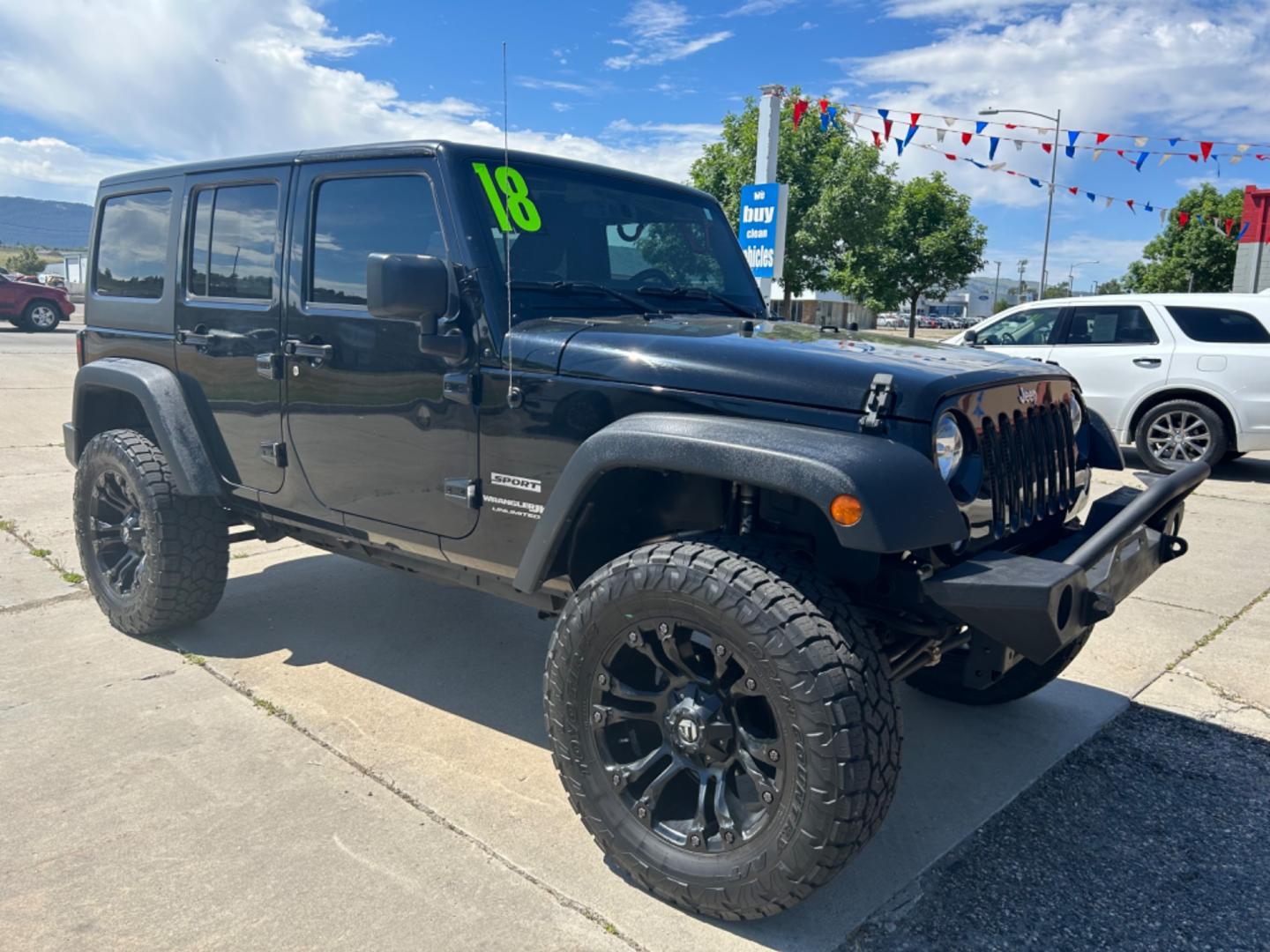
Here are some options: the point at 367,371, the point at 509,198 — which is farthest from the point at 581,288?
the point at 367,371

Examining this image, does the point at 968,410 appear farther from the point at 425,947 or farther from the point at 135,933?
the point at 135,933

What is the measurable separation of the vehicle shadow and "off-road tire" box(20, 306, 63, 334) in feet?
71.7

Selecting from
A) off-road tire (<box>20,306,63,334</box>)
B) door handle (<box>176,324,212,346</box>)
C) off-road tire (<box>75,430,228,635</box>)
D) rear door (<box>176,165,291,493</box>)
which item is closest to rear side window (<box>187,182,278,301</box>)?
rear door (<box>176,165,291,493</box>)

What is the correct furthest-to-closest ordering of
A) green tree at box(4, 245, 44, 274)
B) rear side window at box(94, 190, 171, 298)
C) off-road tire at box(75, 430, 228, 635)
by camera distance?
green tree at box(4, 245, 44, 274)
rear side window at box(94, 190, 171, 298)
off-road tire at box(75, 430, 228, 635)

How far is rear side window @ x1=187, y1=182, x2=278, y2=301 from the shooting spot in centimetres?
365

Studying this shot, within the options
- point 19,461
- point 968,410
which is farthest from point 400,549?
point 19,461

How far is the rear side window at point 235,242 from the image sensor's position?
3.65m

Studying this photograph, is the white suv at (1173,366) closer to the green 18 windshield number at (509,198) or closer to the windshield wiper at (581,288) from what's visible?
the windshield wiper at (581,288)

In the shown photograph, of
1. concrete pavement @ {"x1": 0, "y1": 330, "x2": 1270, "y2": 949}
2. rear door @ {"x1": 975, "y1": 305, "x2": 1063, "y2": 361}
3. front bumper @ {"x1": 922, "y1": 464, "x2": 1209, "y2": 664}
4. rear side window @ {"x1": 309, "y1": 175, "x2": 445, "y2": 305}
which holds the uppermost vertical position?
rear side window @ {"x1": 309, "y1": 175, "x2": 445, "y2": 305}

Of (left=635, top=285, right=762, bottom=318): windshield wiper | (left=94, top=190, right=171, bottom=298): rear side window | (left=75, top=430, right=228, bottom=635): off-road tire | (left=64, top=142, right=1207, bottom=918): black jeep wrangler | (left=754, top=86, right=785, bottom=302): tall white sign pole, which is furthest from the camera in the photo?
(left=754, top=86, right=785, bottom=302): tall white sign pole

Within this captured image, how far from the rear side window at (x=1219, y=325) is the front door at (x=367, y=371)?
26.4ft

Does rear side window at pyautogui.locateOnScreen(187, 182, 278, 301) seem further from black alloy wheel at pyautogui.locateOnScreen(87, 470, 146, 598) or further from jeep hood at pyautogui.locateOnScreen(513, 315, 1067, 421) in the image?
jeep hood at pyautogui.locateOnScreen(513, 315, 1067, 421)

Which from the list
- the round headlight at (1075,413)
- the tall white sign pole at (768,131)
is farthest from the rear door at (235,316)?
the tall white sign pole at (768,131)

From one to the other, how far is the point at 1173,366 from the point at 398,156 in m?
7.96
